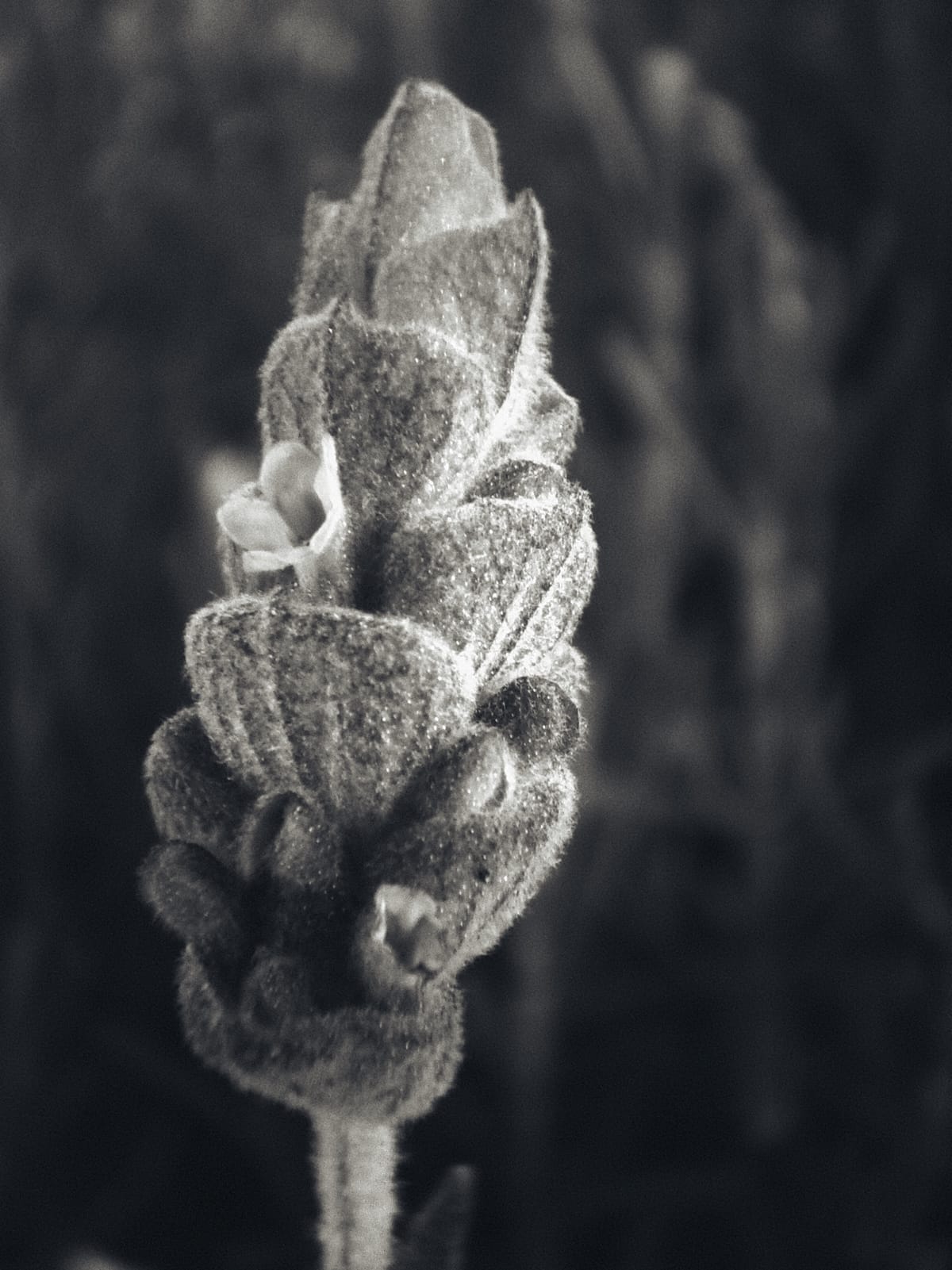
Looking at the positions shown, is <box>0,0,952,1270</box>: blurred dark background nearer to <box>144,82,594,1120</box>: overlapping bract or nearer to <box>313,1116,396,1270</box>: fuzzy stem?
<box>313,1116,396,1270</box>: fuzzy stem

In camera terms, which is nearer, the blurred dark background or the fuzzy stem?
the fuzzy stem

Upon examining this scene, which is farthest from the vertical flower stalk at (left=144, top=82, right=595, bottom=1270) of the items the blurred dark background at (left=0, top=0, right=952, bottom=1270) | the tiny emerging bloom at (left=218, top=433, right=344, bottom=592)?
the blurred dark background at (left=0, top=0, right=952, bottom=1270)

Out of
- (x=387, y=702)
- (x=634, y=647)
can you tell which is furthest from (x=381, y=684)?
(x=634, y=647)

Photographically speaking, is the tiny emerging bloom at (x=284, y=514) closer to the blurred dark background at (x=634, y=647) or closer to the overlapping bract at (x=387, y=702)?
the overlapping bract at (x=387, y=702)

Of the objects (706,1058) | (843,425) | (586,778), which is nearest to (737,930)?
(706,1058)

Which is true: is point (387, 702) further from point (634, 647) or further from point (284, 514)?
point (634, 647)

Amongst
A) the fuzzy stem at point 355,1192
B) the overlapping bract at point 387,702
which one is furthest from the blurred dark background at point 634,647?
the overlapping bract at point 387,702

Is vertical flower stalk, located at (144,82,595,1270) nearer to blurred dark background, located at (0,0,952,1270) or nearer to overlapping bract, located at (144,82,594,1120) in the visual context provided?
overlapping bract, located at (144,82,594,1120)

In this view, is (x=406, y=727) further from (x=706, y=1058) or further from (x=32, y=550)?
(x=32, y=550)

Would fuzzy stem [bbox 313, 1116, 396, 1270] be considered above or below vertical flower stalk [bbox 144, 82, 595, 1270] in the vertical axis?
below
